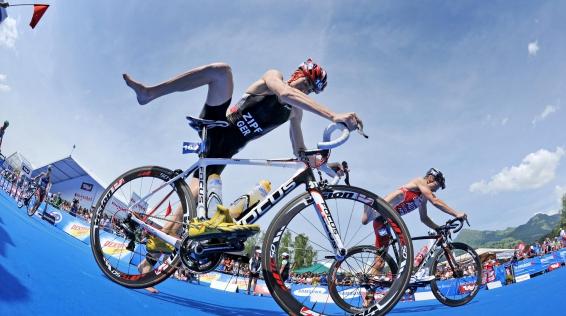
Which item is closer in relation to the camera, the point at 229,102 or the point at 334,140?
the point at 334,140

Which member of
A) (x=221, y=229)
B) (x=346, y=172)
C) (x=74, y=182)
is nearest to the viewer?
(x=221, y=229)

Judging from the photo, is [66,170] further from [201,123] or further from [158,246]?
[201,123]

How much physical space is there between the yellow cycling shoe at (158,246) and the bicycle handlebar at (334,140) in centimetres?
175

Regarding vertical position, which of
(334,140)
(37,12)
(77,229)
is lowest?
(77,229)

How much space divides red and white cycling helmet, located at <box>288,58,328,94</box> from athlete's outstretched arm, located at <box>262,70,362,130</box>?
33 centimetres

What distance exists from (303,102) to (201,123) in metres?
1.08

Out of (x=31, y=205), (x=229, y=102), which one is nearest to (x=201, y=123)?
(x=229, y=102)

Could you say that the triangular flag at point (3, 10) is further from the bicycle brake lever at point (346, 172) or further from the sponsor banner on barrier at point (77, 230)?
the sponsor banner on barrier at point (77, 230)

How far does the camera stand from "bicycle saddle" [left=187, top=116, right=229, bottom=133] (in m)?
3.02

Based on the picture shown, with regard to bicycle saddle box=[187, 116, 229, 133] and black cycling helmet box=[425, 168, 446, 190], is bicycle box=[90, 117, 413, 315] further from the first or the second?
black cycling helmet box=[425, 168, 446, 190]

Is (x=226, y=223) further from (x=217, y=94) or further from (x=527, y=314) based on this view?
(x=527, y=314)

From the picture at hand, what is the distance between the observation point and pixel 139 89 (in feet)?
9.98

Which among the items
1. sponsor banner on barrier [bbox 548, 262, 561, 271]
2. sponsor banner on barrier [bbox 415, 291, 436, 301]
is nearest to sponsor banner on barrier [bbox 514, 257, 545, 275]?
sponsor banner on barrier [bbox 548, 262, 561, 271]

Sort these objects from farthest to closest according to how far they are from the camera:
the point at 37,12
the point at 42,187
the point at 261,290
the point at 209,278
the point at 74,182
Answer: the point at 74,182, the point at 209,278, the point at 261,290, the point at 42,187, the point at 37,12
